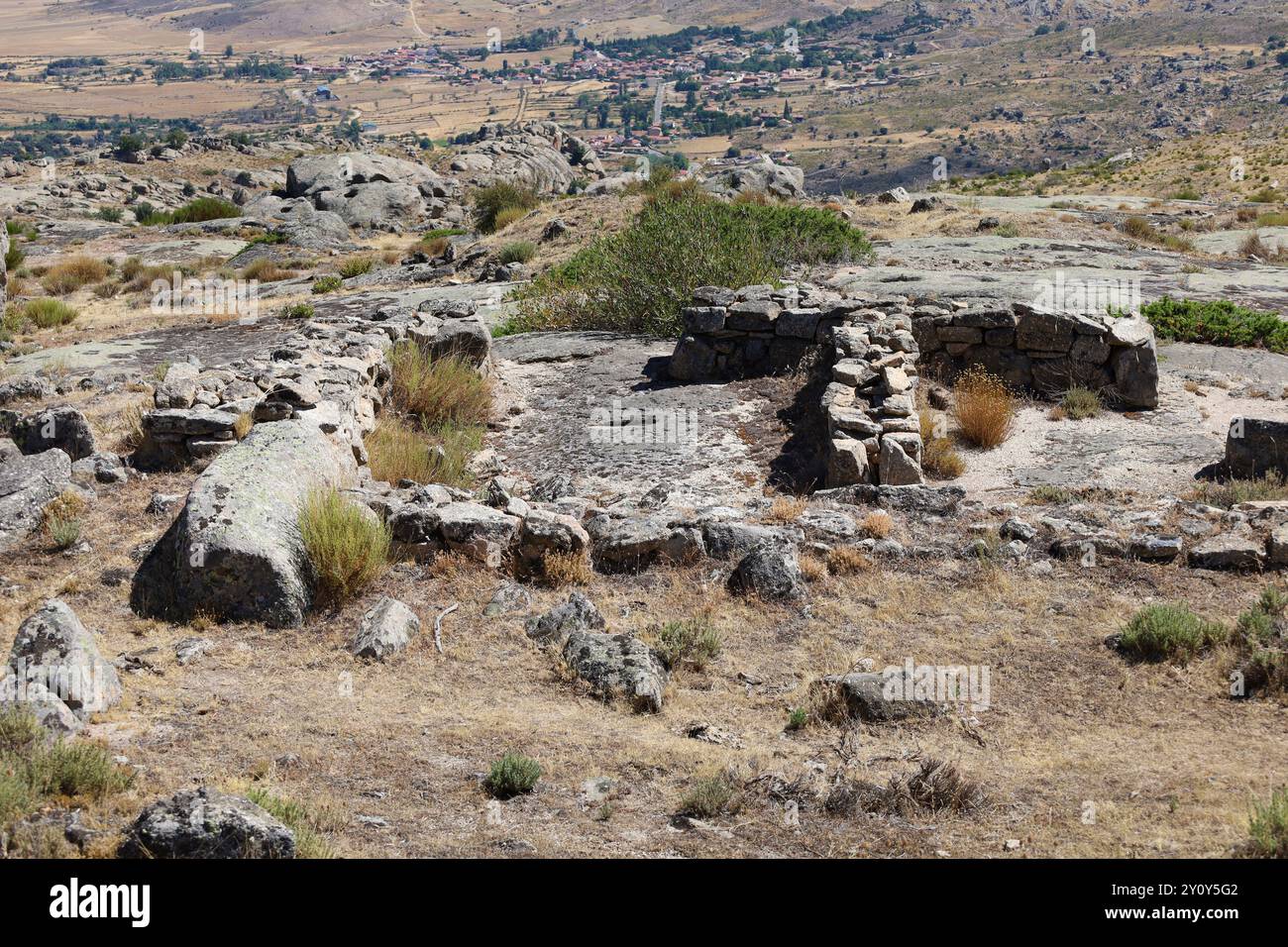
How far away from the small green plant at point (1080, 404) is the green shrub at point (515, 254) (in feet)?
46.3

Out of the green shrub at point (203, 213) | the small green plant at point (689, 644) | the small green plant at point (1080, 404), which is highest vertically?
the green shrub at point (203, 213)

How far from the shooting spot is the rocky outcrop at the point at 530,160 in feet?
156

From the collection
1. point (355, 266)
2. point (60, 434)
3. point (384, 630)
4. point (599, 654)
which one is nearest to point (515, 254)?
point (355, 266)

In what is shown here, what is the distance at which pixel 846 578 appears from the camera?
711 cm

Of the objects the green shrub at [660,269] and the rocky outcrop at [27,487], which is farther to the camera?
the green shrub at [660,269]

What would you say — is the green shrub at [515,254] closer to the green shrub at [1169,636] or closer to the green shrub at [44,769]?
the green shrub at [1169,636]

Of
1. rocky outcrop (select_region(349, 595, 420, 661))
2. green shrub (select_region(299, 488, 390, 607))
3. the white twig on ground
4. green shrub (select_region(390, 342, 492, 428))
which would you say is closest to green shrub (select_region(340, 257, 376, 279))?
green shrub (select_region(390, 342, 492, 428))

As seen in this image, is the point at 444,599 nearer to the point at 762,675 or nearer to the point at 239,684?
the point at 239,684

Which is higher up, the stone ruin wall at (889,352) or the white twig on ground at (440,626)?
the stone ruin wall at (889,352)

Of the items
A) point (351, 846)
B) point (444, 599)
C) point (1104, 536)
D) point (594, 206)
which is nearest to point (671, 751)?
point (351, 846)

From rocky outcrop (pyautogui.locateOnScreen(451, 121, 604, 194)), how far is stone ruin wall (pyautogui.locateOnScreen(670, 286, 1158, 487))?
3155 centimetres

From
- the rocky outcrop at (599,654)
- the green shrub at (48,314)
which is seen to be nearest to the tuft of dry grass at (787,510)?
the rocky outcrop at (599,654)

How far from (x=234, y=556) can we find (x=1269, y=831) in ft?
18.1

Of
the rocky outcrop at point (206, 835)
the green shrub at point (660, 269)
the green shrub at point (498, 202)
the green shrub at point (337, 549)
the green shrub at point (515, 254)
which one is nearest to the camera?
the rocky outcrop at point (206, 835)
